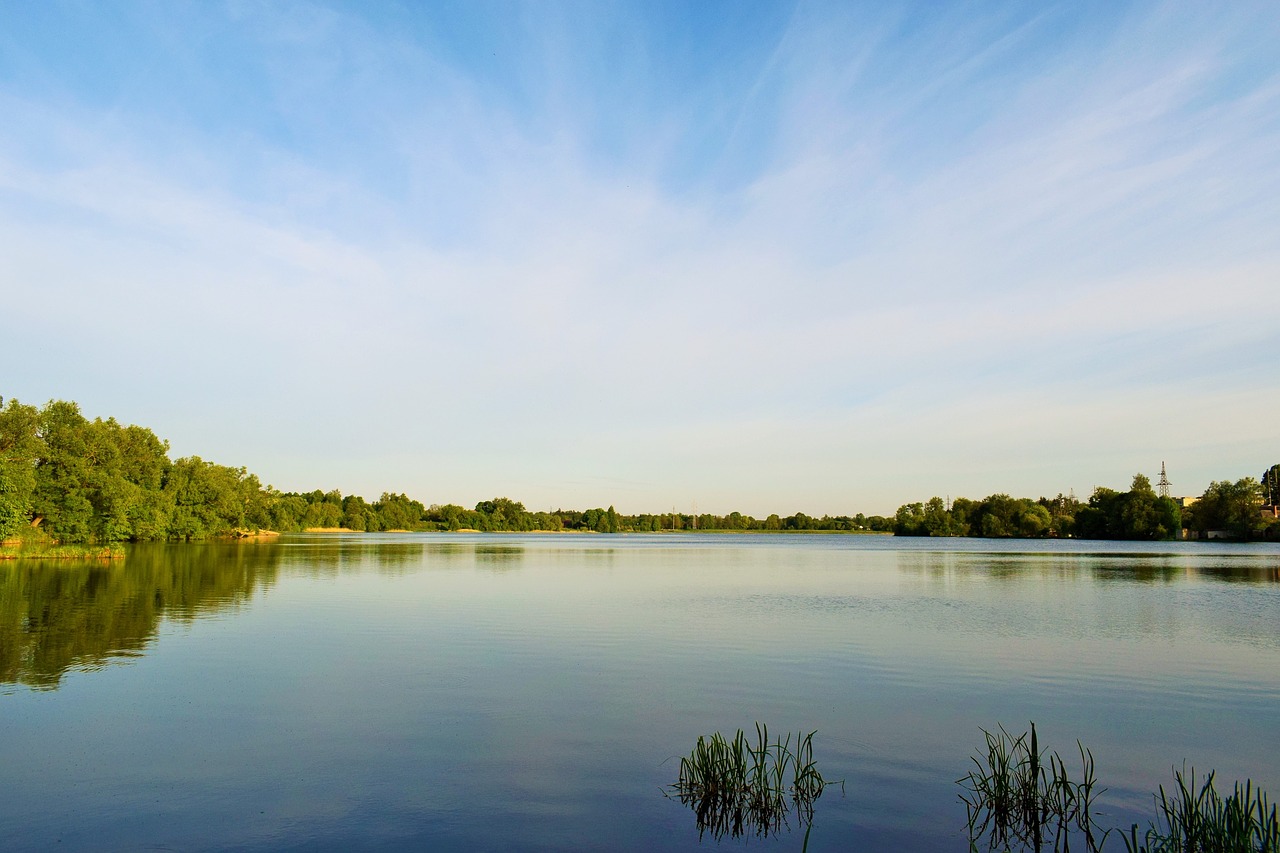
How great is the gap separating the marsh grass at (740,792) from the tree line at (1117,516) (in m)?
141

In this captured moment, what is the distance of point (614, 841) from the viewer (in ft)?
28.4

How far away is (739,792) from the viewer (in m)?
9.88

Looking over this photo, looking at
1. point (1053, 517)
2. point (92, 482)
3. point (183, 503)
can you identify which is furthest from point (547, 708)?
point (1053, 517)

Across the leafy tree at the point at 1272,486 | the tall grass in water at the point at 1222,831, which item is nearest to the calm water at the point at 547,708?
the tall grass in water at the point at 1222,831

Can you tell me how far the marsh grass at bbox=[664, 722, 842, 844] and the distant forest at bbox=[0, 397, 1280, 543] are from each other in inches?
2065

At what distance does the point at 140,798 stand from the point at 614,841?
608 centimetres

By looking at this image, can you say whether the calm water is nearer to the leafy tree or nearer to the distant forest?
the distant forest

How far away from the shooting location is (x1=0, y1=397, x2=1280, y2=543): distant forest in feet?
180

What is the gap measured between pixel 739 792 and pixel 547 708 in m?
5.51

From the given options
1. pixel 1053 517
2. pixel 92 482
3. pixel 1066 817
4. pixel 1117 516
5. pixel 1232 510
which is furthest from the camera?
pixel 1053 517

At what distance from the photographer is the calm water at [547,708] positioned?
366 inches

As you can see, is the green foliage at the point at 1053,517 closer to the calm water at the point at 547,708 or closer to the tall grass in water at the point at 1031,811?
the calm water at the point at 547,708

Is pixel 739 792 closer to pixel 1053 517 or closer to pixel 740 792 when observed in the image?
pixel 740 792

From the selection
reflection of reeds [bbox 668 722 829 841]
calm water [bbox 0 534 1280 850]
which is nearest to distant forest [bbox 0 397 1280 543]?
calm water [bbox 0 534 1280 850]
